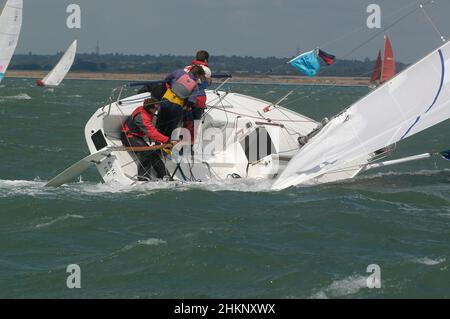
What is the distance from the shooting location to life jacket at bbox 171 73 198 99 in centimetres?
1100

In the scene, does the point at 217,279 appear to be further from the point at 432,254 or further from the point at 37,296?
the point at 432,254

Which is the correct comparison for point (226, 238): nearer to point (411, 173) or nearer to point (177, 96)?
point (177, 96)

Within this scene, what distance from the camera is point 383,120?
35.8 feet

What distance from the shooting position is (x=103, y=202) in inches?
406

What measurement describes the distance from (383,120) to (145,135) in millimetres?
2853

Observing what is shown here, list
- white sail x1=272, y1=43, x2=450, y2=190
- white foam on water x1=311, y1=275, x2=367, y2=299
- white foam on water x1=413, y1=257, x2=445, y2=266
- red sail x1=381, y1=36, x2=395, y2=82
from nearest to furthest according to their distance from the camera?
white foam on water x1=311, y1=275, x2=367, y2=299 → white foam on water x1=413, y1=257, x2=445, y2=266 → white sail x1=272, y1=43, x2=450, y2=190 → red sail x1=381, y1=36, x2=395, y2=82

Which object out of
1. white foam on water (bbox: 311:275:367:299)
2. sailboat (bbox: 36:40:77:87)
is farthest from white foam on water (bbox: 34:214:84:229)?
sailboat (bbox: 36:40:77:87)

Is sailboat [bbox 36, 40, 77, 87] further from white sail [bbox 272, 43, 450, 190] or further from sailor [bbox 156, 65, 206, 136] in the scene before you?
white sail [bbox 272, 43, 450, 190]

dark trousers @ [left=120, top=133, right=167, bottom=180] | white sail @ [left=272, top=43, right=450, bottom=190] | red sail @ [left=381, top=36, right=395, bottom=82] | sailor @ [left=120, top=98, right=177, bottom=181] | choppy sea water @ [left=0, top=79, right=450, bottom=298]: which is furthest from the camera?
red sail @ [left=381, top=36, right=395, bottom=82]

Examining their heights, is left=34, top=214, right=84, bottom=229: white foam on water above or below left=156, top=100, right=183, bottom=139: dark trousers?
below

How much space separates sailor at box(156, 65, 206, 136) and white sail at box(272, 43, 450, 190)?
1.44 meters

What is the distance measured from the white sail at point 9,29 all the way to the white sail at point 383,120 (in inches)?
542

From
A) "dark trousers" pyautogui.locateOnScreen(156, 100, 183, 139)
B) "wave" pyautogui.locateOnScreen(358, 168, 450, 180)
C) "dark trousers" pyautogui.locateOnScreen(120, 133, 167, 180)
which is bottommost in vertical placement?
"dark trousers" pyautogui.locateOnScreen(120, 133, 167, 180)

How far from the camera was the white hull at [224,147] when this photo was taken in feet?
37.4
